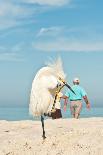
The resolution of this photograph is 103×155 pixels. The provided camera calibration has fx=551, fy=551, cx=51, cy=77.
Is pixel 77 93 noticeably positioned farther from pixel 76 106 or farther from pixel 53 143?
pixel 53 143

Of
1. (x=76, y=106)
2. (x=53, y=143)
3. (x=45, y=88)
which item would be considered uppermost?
(x=76, y=106)

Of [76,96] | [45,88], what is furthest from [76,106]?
[45,88]

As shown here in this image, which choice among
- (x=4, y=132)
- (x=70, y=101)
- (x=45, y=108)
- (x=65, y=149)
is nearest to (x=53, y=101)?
(x=45, y=108)

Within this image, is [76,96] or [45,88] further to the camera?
[76,96]

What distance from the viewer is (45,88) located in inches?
416

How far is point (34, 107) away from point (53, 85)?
1.87ft

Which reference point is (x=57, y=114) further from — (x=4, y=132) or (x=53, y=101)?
(x=53, y=101)

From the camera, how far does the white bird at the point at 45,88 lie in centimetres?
1057

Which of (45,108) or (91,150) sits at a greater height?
(45,108)

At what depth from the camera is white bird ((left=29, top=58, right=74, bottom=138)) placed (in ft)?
34.7

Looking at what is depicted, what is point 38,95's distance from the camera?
417 inches

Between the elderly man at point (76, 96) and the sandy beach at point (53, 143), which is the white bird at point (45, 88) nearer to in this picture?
the sandy beach at point (53, 143)

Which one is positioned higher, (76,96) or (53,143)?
(76,96)

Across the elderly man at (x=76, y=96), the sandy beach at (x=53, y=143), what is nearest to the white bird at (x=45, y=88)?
the sandy beach at (x=53, y=143)
